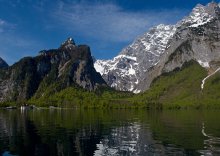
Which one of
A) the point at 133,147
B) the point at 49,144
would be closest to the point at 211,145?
the point at 133,147

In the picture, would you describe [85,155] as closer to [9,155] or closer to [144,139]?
[9,155]

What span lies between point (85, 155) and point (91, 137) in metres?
31.4

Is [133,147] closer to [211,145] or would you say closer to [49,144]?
[211,145]

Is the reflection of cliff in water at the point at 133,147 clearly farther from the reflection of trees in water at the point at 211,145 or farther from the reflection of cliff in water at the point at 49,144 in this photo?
the reflection of trees in water at the point at 211,145

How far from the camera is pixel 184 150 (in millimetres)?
83938

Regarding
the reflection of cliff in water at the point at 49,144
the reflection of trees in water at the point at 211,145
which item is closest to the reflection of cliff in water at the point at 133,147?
the reflection of cliff in water at the point at 49,144

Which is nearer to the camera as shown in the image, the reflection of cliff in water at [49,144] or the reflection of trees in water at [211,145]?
the reflection of trees in water at [211,145]

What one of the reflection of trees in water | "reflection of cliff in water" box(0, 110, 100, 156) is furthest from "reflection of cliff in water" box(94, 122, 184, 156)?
the reflection of trees in water

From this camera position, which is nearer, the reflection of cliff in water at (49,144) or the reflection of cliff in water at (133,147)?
the reflection of cliff in water at (133,147)

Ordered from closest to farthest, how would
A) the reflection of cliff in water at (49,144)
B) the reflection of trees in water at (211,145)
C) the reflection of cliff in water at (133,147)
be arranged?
the reflection of trees in water at (211,145) → the reflection of cliff in water at (133,147) → the reflection of cliff in water at (49,144)

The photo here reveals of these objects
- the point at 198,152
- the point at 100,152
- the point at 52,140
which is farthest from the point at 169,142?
the point at 52,140

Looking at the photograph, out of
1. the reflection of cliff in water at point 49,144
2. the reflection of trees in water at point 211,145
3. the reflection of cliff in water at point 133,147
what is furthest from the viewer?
the reflection of cliff in water at point 49,144

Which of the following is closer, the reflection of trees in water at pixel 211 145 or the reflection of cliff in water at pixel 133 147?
the reflection of trees in water at pixel 211 145

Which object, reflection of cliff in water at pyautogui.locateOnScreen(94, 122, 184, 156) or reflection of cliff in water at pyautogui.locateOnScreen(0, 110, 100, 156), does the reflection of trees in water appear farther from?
reflection of cliff in water at pyautogui.locateOnScreen(0, 110, 100, 156)
